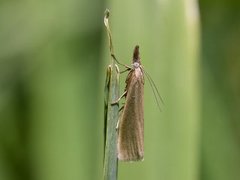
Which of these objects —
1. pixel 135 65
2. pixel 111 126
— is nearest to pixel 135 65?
pixel 135 65

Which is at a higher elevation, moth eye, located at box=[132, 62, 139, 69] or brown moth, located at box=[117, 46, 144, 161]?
→ moth eye, located at box=[132, 62, 139, 69]

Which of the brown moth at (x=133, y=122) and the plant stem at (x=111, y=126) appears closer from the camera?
the plant stem at (x=111, y=126)

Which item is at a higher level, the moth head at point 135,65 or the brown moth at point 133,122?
the moth head at point 135,65

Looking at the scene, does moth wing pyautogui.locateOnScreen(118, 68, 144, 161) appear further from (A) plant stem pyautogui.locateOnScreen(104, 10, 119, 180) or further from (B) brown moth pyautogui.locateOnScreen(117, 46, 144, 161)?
(A) plant stem pyautogui.locateOnScreen(104, 10, 119, 180)

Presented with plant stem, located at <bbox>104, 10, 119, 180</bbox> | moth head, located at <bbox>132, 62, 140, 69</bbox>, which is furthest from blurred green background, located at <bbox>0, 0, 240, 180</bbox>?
A: plant stem, located at <bbox>104, 10, 119, 180</bbox>

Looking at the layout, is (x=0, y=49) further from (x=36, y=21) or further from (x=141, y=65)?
(x=141, y=65)

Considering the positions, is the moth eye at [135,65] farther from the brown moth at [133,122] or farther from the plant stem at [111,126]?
the plant stem at [111,126]

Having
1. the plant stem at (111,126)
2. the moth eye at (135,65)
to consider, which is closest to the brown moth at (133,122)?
the moth eye at (135,65)
